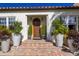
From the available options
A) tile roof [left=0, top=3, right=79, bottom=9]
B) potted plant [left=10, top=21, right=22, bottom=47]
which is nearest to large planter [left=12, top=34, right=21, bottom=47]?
potted plant [left=10, top=21, right=22, bottom=47]

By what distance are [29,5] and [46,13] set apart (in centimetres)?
172

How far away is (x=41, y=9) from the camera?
18172 mm

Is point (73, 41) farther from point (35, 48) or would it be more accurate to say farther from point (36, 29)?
point (36, 29)

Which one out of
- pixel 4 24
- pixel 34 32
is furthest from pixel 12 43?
pixel 34 32

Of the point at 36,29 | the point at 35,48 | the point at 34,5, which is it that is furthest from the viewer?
the point at 36,29

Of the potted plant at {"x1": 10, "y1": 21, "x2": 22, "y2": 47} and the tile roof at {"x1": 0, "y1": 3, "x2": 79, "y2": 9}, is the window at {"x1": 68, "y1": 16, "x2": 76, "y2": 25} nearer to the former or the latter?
the tile roof at {"x1": 0, "y1": 3, "x2": 79, "y2": 9}

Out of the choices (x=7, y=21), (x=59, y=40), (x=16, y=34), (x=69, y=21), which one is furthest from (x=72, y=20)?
(x=7, y=21)

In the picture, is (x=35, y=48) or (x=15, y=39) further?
(x=15, y=39)

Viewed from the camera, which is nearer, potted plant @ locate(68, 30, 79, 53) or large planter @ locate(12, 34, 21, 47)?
potted plant @ locate(68, 30, 79, 53)

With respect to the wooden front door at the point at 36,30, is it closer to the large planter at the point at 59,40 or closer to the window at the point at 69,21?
the window at the point at 69,21

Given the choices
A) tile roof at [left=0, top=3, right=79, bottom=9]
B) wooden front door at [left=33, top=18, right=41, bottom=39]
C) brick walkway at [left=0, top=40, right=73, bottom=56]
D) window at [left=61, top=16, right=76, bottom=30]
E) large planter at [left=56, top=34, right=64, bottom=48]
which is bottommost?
brick walkway at [left=0, top=40, right=73, bottom=56]

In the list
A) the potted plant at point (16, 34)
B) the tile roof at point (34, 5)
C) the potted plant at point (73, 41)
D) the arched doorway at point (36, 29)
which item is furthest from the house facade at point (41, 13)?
the potted plant at point (73, 41)

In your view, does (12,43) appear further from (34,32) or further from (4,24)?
(34,32)

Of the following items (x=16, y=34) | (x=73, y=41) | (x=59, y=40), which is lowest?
(x=59, y=40)
